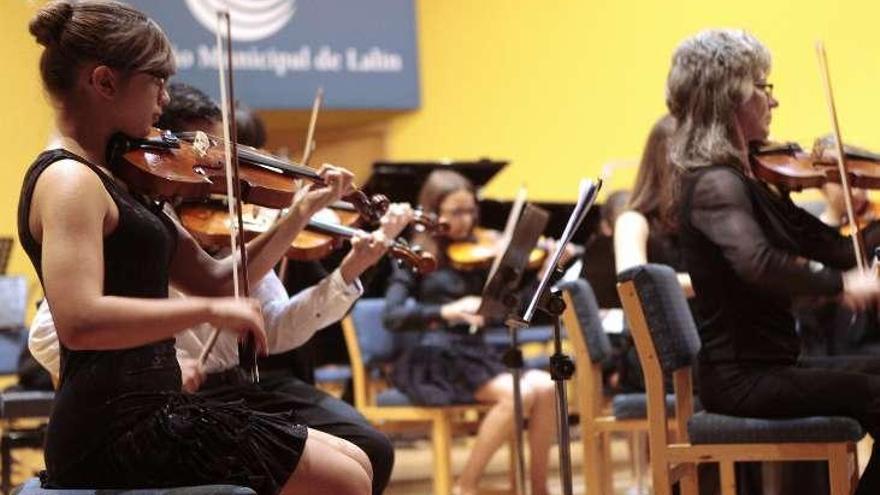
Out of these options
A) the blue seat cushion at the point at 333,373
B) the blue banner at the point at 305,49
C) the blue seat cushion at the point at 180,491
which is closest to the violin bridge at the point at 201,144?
the blue seat cushion at the point at 180,491

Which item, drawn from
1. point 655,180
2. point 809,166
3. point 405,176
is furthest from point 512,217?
point 809,166

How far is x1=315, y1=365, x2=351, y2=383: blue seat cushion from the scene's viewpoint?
6.11m

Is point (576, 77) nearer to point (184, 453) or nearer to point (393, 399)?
point (393, 399)

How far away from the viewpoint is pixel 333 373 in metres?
6.11

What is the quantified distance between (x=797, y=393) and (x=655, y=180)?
1144 millimetres

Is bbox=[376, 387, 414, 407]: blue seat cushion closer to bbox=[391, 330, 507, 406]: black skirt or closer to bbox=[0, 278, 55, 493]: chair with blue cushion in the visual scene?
bbox=[391, 330, 507, 406]: black skirt

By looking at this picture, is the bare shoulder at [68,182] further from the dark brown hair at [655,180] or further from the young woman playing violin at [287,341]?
the dark brown hair at [655,180]

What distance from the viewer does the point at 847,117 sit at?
261 inches

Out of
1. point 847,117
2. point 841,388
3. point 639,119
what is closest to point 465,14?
point 639,119

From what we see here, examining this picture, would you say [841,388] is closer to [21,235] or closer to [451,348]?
[21,235]

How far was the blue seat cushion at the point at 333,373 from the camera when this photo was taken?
611cm

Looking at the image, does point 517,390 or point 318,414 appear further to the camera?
point 517,390

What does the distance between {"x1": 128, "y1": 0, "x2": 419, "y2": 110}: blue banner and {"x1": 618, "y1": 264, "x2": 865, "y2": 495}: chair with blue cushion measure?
495 cm

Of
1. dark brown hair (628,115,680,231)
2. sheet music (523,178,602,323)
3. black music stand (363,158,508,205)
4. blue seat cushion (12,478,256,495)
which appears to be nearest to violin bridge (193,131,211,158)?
blue seat cushion (12,478,256,495)
